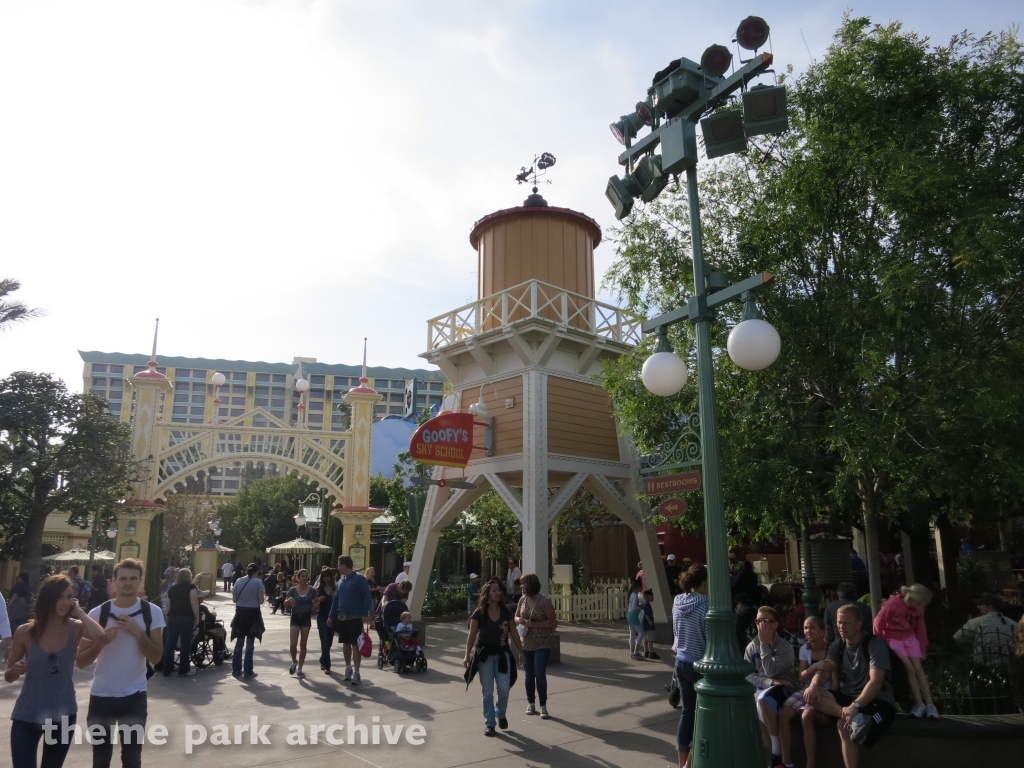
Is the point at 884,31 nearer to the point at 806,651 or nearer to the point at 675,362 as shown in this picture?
the point at 675,362

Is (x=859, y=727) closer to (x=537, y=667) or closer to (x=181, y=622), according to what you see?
(x=537, y=667)

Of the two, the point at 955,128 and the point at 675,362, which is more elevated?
the point at 955,128

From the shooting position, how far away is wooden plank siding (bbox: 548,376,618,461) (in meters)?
15.3

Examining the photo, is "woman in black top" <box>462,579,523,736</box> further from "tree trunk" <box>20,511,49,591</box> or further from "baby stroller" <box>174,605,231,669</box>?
"tree trunk" <box>20,511,49,591</box>

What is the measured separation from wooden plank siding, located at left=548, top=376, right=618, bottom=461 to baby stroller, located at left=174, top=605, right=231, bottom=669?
6897 mm

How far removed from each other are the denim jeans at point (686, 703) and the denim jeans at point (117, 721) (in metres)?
4.11

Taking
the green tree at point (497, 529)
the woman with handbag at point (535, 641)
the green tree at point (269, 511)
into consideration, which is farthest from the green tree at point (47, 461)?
the green tree at point (269, 511)

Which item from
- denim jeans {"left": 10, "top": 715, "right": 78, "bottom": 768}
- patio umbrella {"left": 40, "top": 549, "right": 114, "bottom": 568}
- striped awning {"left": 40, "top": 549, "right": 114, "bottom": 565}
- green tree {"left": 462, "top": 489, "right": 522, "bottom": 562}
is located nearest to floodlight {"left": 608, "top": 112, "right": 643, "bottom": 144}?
denim jeans {"left": 10, "top": 715, "right": 78, "bottom": 768}

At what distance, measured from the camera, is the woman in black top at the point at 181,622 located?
11.3 meters

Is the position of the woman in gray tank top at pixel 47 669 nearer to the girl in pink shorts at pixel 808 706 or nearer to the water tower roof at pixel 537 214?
the girl in pink shorts at pixel 808 706

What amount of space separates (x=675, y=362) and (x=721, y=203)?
4749 millimetres

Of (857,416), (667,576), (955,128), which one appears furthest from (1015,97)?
(667,576)

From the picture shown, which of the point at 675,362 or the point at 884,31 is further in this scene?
the point at 884,31

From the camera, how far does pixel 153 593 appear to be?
24.8 m
